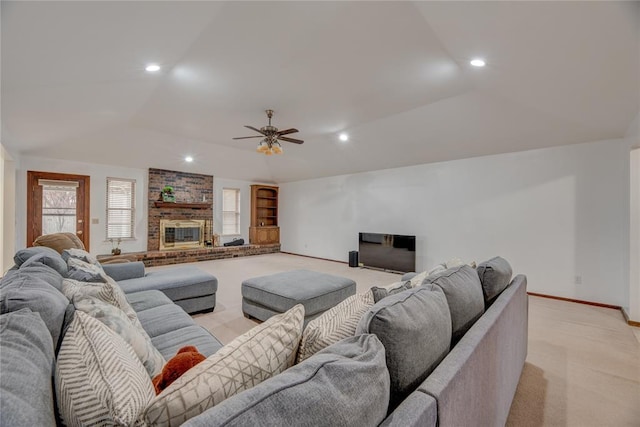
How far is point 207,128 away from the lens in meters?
5.37

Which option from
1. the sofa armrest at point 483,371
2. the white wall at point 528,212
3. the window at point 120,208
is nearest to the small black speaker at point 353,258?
the white wall at point 528,212

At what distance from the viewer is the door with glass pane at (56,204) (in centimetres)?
555

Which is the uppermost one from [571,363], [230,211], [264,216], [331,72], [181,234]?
[331,72]

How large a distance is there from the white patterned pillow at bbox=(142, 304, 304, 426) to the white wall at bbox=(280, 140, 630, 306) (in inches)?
192

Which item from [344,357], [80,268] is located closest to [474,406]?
[344,357]

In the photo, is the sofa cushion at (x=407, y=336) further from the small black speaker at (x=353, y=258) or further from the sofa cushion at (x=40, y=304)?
the small black speaker at (x=353, y=258)

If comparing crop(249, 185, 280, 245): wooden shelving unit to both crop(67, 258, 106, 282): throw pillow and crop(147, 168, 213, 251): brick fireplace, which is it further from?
crop(67, 258, 106, 282): throw pillow

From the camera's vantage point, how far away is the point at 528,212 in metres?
4.54

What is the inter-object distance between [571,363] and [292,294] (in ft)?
8.38

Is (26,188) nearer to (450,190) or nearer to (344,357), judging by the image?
(344,357)

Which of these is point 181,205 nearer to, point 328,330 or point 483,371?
point 328,330

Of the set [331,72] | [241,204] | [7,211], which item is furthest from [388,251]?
[7,211]

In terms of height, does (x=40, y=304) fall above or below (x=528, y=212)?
below

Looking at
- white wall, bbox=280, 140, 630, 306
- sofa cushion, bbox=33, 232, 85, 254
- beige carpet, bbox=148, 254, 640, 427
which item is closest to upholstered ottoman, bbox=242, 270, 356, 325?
beige carpet, bbox=148, 254, 640, 427
